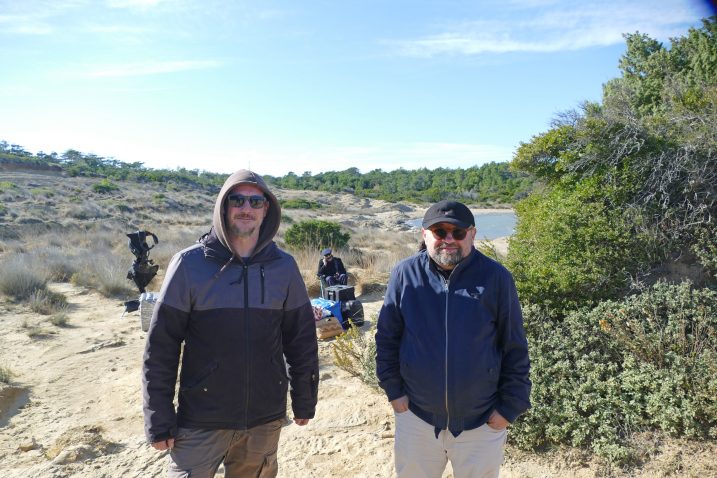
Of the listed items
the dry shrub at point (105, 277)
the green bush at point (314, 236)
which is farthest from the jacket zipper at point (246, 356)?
the green bush at point (314, 236)

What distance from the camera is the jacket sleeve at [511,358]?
216 cm

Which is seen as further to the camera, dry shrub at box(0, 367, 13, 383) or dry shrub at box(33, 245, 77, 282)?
dry shrub at box(33, 245, 77, 282)

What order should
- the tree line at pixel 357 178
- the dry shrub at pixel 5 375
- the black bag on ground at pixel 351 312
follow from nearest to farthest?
the dry shrub at pixel 5 375
the black bag on ground at pixel 351 312
the tree line at pixel 357 178

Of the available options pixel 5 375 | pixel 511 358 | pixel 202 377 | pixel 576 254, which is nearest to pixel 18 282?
pixel 5 375

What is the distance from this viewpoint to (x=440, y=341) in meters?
2.18

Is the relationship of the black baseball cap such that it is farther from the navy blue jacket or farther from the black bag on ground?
the black bag on ground

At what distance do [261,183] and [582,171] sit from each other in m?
4.91

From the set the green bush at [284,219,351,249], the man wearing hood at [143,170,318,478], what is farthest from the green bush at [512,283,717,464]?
the green bush at [284,219,351,249]

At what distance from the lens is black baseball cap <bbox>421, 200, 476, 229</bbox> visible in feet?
7.39

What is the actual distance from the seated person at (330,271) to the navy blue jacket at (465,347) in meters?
6.52

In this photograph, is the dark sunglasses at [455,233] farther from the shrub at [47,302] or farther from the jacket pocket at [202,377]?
the shrub at [47,302]

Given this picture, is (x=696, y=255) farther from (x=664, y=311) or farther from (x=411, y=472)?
(x=411, y=472)

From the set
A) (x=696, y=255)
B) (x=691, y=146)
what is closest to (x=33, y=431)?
(x=696, y=255)

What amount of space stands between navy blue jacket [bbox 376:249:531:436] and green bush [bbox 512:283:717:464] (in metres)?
1.47
